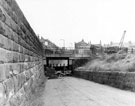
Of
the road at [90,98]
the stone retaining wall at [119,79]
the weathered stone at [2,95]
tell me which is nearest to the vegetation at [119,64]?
the stone retaining wall at [119,79]

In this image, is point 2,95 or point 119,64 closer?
point 2,95

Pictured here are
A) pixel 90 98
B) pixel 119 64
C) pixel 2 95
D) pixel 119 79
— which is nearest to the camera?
pixel 2 95

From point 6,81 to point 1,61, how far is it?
1.78 ft

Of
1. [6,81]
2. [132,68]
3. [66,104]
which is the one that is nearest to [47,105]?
[66,104]

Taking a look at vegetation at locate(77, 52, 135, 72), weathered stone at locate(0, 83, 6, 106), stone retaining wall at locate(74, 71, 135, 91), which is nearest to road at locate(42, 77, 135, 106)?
stone retaining wall at locate(74, 71, 135, 91)

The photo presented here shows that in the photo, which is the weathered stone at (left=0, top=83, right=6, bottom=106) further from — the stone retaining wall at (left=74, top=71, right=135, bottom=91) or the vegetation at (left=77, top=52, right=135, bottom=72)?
the vegetation at (left=77, top=52, right=135, bottom=72)

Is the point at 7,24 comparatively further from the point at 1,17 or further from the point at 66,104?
the point at 66,104

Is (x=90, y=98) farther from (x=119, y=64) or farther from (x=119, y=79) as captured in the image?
(x=119, y=64)

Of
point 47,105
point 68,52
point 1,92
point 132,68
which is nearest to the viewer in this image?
point 1,92

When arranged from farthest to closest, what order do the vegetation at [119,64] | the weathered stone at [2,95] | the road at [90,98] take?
the vegetation at [119,64] < the road at [90,98] < the weathered stone at [2,95]

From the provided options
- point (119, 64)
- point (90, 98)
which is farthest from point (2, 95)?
point (119, 64)

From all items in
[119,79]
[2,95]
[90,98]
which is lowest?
[90,98]

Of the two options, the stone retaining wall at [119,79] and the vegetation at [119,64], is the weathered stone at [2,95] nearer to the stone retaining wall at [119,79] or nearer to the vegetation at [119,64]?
the stone retaining wall at [119,79]

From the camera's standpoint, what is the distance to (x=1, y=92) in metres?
3.99
